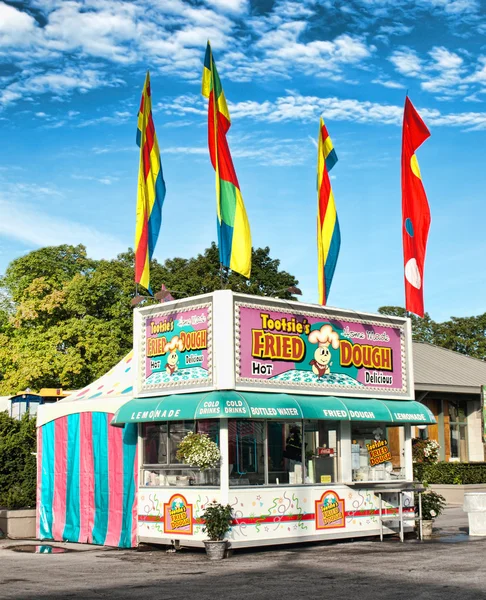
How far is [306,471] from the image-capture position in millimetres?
18438

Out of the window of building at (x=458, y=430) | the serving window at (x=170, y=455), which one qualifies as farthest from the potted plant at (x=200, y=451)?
the window of building at (x=458, y=430)

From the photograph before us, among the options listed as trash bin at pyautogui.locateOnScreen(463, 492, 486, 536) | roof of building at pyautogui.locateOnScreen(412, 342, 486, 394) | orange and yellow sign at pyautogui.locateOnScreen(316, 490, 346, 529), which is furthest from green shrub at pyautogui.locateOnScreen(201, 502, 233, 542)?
roof of building at pyautogui.locateOnScreen(412, 342, 486, 394)

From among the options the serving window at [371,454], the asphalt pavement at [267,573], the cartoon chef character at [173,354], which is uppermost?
the cartoon chef character at [173,354]

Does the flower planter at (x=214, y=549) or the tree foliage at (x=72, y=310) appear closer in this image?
the flower planter at (x=214, y=549)

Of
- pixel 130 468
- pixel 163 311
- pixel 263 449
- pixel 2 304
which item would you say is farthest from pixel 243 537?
pixel 2 304

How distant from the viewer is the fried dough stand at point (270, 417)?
17.1m

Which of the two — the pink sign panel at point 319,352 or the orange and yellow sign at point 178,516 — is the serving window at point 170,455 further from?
the pink sign panel at point 319,352

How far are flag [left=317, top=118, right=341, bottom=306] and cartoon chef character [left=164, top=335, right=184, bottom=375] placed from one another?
3870 millimetres

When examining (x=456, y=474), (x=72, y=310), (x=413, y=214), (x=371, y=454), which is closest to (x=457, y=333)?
(x=72, y=310)

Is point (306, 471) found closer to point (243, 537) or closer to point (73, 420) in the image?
point (243, 537)

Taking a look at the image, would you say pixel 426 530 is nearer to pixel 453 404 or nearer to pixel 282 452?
pixel 282 452

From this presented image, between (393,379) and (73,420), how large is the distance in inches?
301

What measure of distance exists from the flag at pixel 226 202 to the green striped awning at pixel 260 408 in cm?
278

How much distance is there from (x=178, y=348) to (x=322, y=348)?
3146 millimetres
